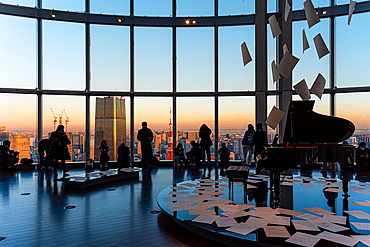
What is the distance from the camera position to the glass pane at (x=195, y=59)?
31.4ft

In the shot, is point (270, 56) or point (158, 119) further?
point (158, 119)

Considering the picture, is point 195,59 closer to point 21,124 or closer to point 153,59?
point 153,59

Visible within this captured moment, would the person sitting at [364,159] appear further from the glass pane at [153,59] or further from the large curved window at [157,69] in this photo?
the glass pane at [153,59]

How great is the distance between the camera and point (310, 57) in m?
9.20

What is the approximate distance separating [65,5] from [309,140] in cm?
864

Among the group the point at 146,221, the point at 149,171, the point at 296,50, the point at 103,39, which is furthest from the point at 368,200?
the point at 103,39

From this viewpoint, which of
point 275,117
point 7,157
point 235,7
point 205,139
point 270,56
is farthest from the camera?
point 235,7

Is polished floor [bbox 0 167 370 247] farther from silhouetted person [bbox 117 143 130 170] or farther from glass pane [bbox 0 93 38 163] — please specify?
glass pane [bbox 0 93 38 163]

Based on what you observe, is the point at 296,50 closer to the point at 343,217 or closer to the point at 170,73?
the point at 170,73

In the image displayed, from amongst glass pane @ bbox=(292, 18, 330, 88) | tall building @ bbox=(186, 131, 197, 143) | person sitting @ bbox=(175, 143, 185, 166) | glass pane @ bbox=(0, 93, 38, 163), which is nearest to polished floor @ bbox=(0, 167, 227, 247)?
glass pane @ bbox=(0, 93, 38, 163)

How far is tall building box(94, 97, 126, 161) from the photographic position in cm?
922

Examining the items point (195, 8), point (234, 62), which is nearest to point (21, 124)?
point (195, 8)

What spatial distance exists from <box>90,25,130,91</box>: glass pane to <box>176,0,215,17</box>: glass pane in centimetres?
204

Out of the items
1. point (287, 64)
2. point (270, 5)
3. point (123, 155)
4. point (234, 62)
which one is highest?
point (270, 5)
